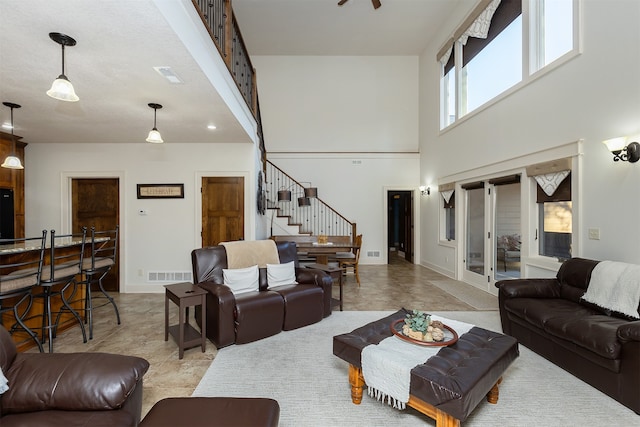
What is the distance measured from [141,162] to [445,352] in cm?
561

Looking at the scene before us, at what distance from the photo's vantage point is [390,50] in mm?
8000

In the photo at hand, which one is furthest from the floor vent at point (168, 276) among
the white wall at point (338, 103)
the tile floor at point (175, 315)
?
the white wall at point (338, 103)

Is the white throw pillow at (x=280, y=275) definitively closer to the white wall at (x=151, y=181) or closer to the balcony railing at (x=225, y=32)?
the white wall at (x=151, y=181)

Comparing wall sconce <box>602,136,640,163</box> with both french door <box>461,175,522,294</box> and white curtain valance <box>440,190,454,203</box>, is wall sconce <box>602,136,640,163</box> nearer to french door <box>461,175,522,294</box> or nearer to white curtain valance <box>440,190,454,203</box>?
french door <box>461,175,522,294</box>

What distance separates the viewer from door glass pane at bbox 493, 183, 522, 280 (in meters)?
4.68

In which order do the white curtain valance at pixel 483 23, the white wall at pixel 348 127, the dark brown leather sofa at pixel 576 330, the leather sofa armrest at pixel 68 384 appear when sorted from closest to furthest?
1. the leather sofa armrest at pixel 68 384
2. the dark brown leather sofa at pixel 576 330
3. the white curtain valance at pixel 483 23
4. the white wall at pixel 348 127

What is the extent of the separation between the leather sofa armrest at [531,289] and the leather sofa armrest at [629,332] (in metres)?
1.07

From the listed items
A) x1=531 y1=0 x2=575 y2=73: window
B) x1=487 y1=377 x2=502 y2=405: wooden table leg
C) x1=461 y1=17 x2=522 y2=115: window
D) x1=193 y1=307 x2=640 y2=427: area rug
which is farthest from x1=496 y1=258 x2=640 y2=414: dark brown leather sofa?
x1=461 y1=17 x2=522 y2=115: window

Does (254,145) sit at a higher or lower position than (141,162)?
higher

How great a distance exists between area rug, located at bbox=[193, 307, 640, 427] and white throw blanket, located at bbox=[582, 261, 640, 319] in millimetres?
738

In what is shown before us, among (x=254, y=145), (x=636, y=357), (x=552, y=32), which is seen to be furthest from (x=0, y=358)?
(x=552, y=32)

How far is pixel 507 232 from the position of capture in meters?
4.88

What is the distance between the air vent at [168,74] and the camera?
2.65m

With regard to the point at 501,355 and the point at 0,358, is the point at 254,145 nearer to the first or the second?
the point at 0,358
